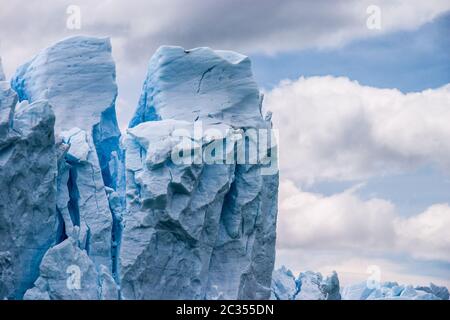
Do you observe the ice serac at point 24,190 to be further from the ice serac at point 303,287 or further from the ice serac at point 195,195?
the ice serac at point 303,287

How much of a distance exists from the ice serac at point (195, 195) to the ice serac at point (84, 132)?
2.95 ft

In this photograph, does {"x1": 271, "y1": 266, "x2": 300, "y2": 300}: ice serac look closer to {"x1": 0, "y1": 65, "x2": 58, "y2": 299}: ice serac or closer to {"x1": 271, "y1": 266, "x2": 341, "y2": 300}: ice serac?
{"x1": 271, "y1": 266, "x2": 341, "y2": 300}: ice serac

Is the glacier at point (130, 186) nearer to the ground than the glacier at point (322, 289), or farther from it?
farther from it

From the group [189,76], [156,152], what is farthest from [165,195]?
[189,76]

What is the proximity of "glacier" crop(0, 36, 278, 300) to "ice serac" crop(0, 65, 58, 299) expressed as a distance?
2cm

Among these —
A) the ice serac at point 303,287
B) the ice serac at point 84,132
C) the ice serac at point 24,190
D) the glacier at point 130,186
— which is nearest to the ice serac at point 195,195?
the glacier at point 130,186

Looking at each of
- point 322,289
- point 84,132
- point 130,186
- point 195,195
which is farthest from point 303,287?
point 84,132

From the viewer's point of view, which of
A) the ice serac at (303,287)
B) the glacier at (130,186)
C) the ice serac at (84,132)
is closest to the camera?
the glacier at (130,186)

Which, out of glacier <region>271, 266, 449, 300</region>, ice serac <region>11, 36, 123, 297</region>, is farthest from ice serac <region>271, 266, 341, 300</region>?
ice serac <region>11, 36, 123, 297</region>

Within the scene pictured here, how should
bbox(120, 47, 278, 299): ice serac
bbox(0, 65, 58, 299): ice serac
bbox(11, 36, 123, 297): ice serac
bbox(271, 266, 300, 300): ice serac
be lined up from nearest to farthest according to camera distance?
1. bbox(0, 65, 58, 299): ice serac
2. bbox(120, 47, 278, 299): ice serac
3. bbox(11, 36, 123, 297): ice serac
4. bbox(271, 266, 300, 300): ice serac

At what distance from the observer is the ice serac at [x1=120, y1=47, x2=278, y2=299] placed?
2136 centimetres

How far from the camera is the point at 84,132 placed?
23.3m

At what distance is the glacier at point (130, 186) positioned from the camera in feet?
67.2

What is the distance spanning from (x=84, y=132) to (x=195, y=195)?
3313 mm
